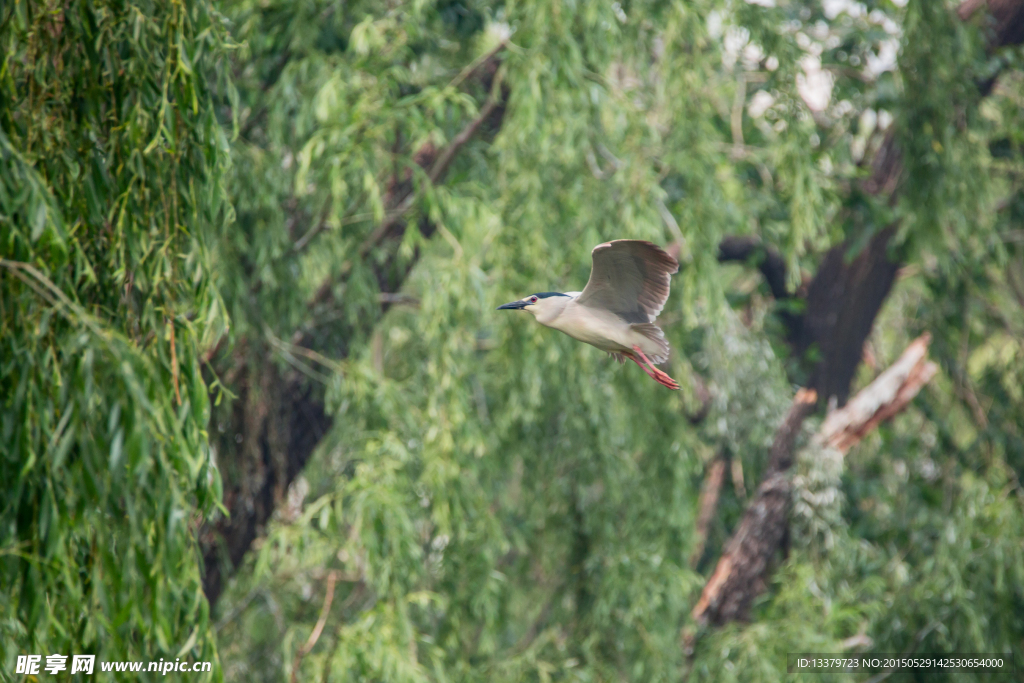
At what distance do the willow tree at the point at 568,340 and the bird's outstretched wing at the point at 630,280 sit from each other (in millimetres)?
1652

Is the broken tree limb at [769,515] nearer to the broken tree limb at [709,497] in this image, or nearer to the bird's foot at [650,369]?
the broken tree limb at [709,497]

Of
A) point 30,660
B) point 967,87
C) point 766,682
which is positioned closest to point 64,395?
point 30,660

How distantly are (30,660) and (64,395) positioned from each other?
57cm

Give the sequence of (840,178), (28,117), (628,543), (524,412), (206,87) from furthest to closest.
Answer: (840,178) → (628,543) → (524,412) → (206,87) → (28,117)

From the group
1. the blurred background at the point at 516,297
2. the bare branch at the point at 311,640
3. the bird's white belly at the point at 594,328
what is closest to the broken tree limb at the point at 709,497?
the blurred background at the point at 516,297

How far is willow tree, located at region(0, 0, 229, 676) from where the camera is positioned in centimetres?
216

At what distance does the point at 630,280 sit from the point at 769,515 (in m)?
4.19

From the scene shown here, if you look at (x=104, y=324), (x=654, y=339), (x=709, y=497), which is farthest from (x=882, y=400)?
(x=104, y=324)

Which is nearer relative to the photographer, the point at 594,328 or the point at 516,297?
the point at 594,328

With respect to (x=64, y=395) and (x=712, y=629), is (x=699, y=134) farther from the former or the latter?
(x=64, y=395)

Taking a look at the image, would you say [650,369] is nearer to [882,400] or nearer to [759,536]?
[759,536]

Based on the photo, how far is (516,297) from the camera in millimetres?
4711

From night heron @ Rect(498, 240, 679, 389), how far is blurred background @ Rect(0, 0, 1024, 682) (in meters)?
0.99

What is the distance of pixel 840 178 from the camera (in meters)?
6.62
